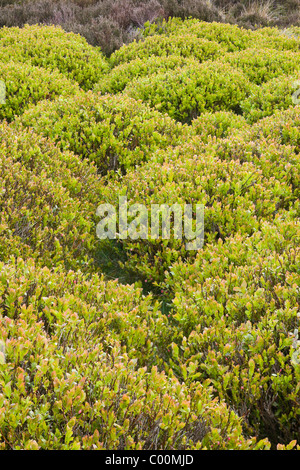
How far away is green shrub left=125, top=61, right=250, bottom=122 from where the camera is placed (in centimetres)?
750

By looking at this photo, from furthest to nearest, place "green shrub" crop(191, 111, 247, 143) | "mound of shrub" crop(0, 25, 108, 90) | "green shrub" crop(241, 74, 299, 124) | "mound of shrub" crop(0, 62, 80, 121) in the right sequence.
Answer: "mound of shrub" crop(0, 25, 108, 90), "mound of shrub" crop(0, 62, 80, 121), "green shrub" crop(241, 74, 299, 124), "green shrub" crop(191, 111, 247, 143)

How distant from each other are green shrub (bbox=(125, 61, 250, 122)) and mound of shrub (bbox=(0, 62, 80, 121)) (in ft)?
4.68

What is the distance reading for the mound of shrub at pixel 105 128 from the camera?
593 centimetres

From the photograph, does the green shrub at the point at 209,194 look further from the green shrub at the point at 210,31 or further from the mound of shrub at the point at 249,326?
the green shrub at the point at 210,31

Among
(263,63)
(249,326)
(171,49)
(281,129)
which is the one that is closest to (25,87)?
(171,49)

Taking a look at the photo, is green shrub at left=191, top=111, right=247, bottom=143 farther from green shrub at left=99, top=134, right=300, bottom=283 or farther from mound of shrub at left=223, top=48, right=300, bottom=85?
mound of shrub at left=223, top=48, right=300, bottom=85

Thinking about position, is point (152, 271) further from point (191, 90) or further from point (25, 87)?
point (25, 87)

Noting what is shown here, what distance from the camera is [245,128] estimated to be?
646 centimetres

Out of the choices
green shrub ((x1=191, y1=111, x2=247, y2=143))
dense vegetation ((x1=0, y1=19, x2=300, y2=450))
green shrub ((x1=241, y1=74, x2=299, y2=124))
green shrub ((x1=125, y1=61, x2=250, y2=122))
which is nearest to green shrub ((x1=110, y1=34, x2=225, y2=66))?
dense vegetation ((x1=0, y1=19, x2=300, y2=450))

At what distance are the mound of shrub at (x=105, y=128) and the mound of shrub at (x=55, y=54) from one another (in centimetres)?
277

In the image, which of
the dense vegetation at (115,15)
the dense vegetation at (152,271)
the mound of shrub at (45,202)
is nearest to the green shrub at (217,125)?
the dense vegetation at (152,271)

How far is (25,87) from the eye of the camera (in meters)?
7.46

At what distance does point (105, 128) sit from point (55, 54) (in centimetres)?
436

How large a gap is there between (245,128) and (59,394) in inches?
215
